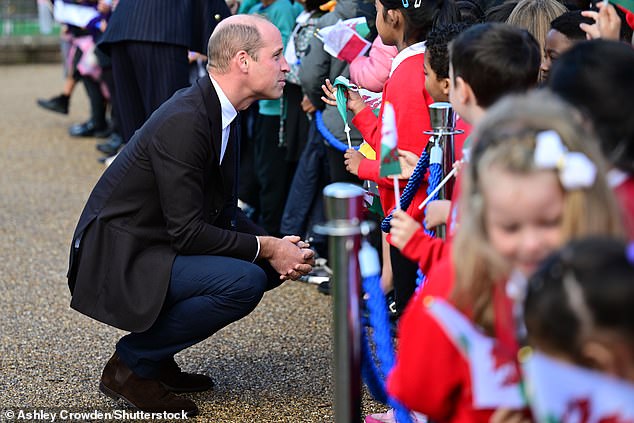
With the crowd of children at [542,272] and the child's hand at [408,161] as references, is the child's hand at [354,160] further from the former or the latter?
the crowd of children at [542,272]

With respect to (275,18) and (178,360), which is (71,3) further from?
(178,360)

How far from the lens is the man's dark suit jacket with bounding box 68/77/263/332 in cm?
372

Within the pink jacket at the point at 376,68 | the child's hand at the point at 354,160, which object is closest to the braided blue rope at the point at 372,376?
the child's hand at the point at 354,160

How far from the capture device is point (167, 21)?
6012 millimetres

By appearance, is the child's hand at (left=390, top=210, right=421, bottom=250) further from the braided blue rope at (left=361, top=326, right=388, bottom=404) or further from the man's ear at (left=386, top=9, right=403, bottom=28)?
the man's ear at (left=386, top=9, right=403, bottom=28)

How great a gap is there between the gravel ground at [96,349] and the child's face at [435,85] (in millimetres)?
1245

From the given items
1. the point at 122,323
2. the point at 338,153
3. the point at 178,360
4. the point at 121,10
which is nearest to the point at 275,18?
the point at 121,10

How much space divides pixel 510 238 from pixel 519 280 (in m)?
0.10

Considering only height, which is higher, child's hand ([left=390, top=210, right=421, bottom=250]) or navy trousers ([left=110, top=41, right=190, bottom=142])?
child's hand ([left=390, top=210, right=421, bottom=250])

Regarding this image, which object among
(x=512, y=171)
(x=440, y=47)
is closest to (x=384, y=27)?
(x=440, y=47)

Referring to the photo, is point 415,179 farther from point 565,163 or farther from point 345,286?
Result: point 565,163

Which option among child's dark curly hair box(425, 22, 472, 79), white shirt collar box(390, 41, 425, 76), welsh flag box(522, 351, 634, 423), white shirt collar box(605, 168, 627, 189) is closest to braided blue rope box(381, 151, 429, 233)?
child's dark curly hair box(425, 22, 472, 79)

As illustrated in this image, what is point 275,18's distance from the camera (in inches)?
253

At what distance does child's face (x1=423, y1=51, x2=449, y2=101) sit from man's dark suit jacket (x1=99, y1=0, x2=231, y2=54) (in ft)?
8.70
